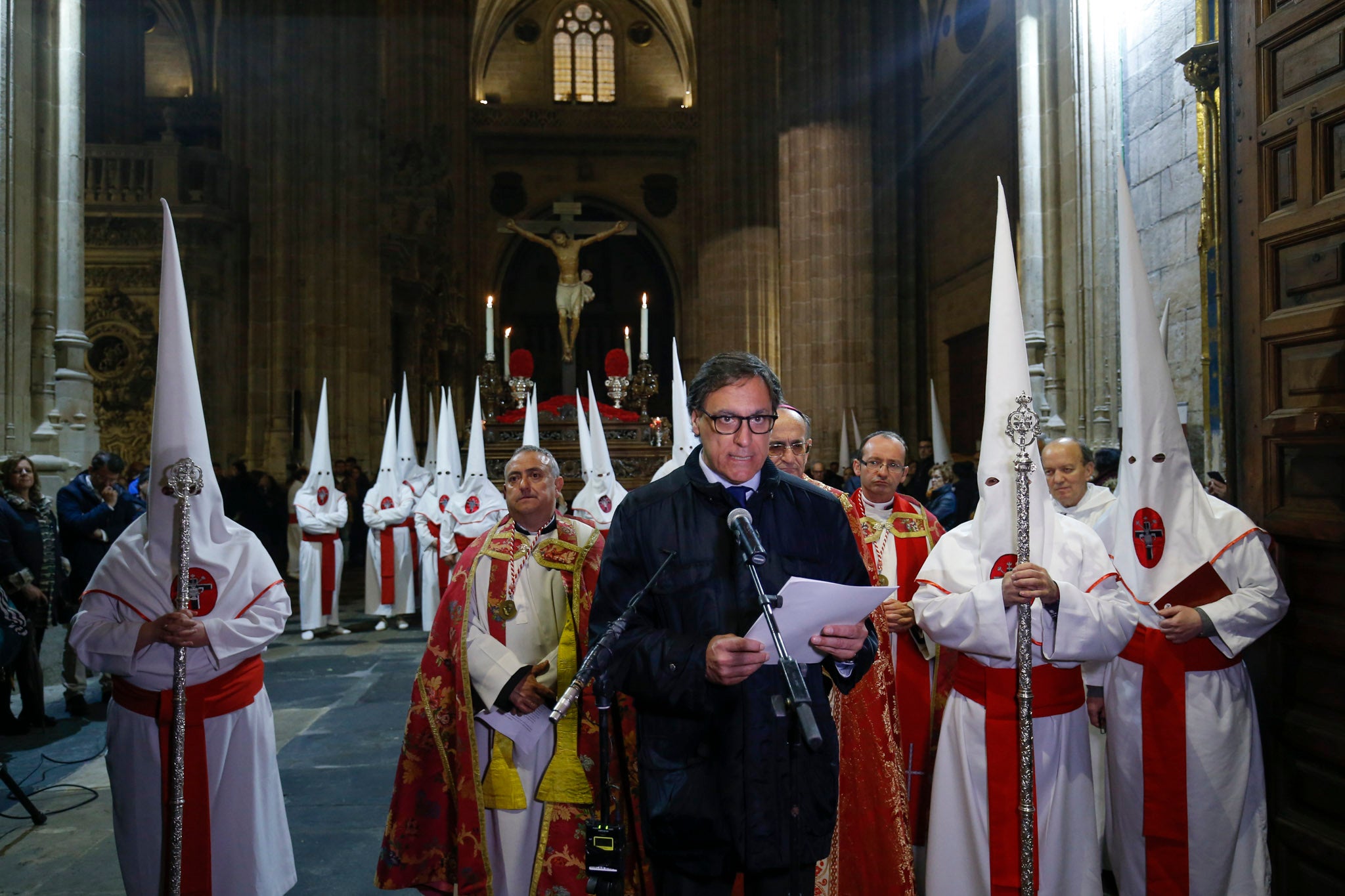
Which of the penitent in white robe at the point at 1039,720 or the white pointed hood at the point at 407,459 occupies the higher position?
the white pointed hood at the point at 407,459

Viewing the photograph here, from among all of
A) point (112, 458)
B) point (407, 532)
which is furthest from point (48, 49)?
point (407, 532)

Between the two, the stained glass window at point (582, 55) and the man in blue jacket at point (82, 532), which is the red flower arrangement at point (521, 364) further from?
the stained glass window at point (582, 55)

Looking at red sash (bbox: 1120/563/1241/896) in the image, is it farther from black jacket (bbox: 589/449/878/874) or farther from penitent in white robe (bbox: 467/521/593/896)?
penitent in white robe (bbox: 467/521/593/896)

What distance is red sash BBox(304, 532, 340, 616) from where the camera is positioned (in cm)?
897

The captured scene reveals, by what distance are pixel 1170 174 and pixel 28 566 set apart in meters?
7.23

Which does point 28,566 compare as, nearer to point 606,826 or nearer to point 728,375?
point 606,826

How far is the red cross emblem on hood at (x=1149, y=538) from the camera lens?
3.02 meters

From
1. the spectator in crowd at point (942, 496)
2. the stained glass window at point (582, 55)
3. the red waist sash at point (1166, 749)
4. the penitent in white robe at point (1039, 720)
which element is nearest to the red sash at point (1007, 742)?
the penitent in white robe at point (1039, 720)

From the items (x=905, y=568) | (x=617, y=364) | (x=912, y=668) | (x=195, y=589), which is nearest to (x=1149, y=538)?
(x=905, y=568)

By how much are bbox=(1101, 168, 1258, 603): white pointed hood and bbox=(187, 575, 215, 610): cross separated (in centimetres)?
296

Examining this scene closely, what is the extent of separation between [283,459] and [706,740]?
13480 mm

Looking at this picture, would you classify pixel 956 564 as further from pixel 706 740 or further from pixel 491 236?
pixel 491 236

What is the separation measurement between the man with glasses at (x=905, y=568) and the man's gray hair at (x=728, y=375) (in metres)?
1.62

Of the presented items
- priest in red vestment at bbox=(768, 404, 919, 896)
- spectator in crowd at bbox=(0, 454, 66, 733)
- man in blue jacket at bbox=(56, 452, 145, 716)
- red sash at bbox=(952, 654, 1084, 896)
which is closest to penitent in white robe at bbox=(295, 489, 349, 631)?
man in blue jacket at bbox=(56, 452, 145, 716)
